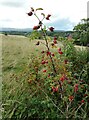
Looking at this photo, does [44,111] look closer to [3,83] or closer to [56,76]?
[56,76]

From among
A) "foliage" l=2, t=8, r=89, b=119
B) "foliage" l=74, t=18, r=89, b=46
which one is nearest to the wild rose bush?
"foliage" l=2, t=8, r=89, b=119

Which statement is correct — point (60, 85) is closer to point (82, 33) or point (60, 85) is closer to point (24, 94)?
point (24, 94)

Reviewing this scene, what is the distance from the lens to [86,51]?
6.94 m

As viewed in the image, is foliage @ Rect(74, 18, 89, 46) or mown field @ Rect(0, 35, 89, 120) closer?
mown field @ Rect(0, 35, 89, 120)

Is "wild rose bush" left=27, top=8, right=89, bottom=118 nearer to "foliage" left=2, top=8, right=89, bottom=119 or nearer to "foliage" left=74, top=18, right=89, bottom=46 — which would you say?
"foliage" left=2, top=8, right=89, bottom=119

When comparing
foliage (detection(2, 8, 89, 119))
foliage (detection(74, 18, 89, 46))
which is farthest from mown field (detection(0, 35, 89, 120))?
foliage (detection(74, 18, 89, 46))

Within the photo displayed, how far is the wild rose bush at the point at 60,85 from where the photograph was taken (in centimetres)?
525

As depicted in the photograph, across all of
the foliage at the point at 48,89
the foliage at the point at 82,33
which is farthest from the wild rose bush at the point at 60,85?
the foliage at the point at 82,33

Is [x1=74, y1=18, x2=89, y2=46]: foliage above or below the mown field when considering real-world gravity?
above

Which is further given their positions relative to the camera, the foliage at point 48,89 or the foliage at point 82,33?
the foliage at point 82,33

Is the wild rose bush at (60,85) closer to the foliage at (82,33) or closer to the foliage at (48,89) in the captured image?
the foliage at (48,89)

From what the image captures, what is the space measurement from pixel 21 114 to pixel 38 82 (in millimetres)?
946

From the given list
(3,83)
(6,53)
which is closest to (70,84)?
(3,83)

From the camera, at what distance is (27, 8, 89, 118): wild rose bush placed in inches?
207
